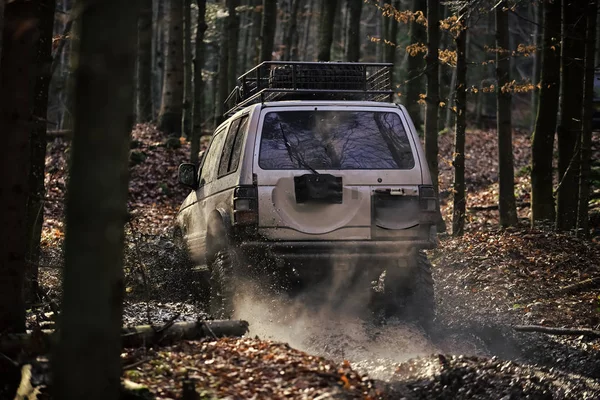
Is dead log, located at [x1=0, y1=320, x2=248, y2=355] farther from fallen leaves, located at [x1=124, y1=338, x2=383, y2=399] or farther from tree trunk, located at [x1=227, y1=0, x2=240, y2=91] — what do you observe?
tree trunk, located at [x1=227, y1=0, x2=240, y2=91]

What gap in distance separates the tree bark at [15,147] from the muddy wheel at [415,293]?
4146mm

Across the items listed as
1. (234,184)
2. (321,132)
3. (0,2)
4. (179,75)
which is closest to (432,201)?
(321,132)

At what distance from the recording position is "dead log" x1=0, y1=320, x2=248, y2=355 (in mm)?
6062

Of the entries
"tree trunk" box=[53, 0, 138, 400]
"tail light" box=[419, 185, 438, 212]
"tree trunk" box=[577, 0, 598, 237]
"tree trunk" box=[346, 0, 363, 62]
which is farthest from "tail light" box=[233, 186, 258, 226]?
"tree trunk" box=[346, 0, 363, 62]

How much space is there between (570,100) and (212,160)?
7.10 metres

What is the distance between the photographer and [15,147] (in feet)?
→ 21.0

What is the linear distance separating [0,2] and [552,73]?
37.2 feet

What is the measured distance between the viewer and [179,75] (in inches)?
1013

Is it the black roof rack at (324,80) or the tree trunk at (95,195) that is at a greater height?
the black roof rack at (324,80)

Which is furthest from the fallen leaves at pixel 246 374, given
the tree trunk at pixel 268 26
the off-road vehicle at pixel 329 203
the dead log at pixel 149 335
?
the tree trunk at pixel 268 26

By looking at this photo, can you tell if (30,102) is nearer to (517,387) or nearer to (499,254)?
(517,387)

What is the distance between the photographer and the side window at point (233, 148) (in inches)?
366

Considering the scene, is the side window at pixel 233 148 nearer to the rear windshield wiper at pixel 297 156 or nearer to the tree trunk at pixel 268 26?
the rear windshield wiper at pixel 297 156

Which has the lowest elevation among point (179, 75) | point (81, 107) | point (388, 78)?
point (81, 107)
